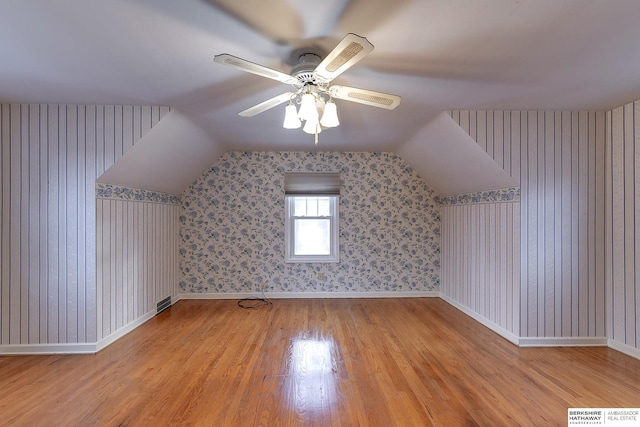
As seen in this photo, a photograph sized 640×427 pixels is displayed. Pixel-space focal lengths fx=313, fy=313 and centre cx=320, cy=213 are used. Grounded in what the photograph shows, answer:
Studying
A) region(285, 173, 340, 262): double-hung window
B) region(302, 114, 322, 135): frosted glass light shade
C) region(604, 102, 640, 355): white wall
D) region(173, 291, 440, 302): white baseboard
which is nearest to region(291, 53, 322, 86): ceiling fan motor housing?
region(302, 114, 322, 135): frosted glass light shade

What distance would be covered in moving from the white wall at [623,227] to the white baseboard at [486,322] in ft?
2.92

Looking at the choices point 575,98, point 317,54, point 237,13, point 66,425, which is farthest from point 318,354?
point 575,98

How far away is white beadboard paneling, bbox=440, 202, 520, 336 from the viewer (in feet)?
10.5

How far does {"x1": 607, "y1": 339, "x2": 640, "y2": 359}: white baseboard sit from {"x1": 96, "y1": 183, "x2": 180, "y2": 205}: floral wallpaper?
201 inches

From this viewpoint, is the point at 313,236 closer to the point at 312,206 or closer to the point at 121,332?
the point at 312,206

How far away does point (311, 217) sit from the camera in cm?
495

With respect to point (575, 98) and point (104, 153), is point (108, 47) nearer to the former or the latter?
point (104, 153)

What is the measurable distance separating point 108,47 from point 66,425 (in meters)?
2.33

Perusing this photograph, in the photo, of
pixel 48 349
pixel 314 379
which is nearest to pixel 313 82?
pixel 314 379

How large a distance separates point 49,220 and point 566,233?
195 inches

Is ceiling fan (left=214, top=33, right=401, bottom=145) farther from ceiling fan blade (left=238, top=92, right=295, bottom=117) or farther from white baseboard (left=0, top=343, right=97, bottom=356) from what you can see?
white baseboard (left=0, top=343, right=97, bottom=356)

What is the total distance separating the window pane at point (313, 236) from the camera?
496 centimetres

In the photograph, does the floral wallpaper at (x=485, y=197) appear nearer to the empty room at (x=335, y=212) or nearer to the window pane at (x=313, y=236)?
the empty room at (x=335, y=212)

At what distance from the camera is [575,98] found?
9.00 ft
